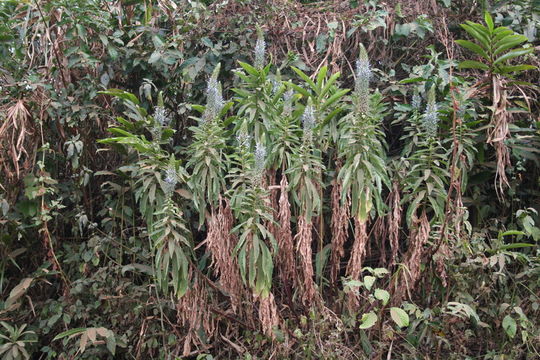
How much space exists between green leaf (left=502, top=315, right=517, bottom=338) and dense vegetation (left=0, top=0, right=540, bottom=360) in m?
0.02

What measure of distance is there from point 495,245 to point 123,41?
311 cm

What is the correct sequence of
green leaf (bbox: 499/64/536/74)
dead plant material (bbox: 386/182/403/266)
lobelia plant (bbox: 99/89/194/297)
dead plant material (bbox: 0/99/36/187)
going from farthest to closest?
dead plant material (bbox: 0/99/36/187)
green leaf (bbox: 499/64/536/74)
dead plant material (bbox: 386/182/403/266)
lobelia plant (bbox: 99/89/194/297)

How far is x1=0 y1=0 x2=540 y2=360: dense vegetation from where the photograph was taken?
3283mm

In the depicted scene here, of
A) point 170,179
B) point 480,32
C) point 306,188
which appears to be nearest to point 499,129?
point 480,32

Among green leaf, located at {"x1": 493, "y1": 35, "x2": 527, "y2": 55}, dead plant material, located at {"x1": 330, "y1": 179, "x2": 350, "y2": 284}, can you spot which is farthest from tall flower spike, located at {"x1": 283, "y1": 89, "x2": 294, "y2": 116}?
green leaf, located at {"x1": 493, "y1": 35, "x2": 527, "y2": 55}

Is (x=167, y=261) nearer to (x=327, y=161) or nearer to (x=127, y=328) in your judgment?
(x=127, y=328)

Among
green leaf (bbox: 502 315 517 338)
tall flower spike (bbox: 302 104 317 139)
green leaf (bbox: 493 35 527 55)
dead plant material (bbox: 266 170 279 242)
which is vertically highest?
green leaf (bbox: 493 35 527 55)

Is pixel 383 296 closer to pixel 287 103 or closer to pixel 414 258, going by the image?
pixel 414 258

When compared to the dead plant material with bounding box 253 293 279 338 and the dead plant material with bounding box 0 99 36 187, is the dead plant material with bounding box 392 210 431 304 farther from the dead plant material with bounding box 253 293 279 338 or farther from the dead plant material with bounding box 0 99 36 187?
the dead plant material with bounding box 0 99 36 187

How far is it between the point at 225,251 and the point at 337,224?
0.71 metres

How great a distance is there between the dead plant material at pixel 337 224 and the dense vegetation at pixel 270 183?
0.04 feet

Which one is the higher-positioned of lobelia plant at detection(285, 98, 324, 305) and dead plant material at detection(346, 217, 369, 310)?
lobelia plant at detection(285, 98, 324, 305)

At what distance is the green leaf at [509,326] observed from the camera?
3.31 meters

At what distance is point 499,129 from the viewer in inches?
139
